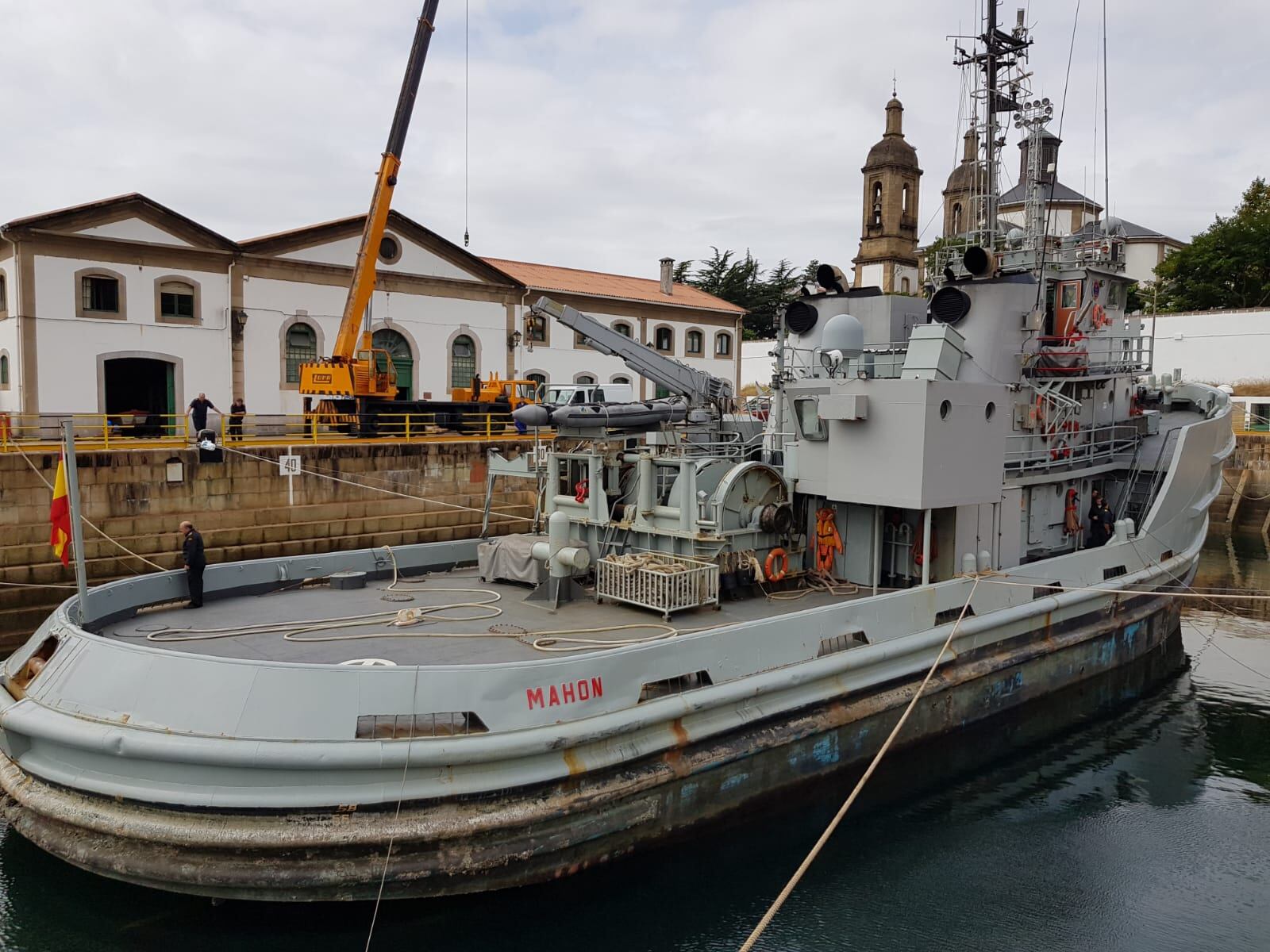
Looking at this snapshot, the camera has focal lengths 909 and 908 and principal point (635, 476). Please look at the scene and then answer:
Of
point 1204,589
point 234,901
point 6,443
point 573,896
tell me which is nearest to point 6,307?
point 6,443

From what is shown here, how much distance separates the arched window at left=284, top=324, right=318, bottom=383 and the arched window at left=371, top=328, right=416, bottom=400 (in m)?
2.05

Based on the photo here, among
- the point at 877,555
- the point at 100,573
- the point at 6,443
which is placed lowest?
the point at 100,573

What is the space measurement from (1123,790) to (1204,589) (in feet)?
42.2

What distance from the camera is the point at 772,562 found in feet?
35.3

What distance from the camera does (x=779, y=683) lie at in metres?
8.59

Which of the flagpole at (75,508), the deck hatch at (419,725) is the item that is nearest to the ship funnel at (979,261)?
the deck hatch at (419,725)

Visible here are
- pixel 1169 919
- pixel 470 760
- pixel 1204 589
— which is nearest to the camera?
pixel 470 760

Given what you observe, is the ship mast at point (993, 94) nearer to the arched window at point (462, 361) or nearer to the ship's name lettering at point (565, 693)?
the ship's name lettering at point (565, 693)

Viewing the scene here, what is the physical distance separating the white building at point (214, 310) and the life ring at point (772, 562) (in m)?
18.0

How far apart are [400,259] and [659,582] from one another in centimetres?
2086

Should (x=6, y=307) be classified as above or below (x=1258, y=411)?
above

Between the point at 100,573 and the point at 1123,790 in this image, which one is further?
the point at 100,573

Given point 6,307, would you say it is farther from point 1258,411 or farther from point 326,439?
point 1258,411

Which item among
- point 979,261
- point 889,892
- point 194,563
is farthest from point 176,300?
point 889,892
